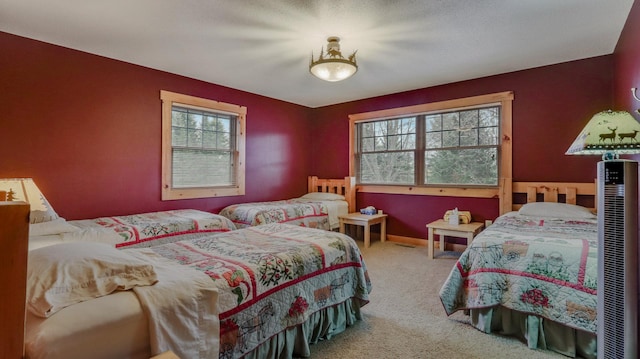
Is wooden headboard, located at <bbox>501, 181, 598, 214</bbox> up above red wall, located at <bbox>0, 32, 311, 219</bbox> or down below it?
below

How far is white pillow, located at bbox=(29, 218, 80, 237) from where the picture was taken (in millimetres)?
2316

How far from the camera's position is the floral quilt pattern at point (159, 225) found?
2815 millimetres

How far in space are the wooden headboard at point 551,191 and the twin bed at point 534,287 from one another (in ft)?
3.47

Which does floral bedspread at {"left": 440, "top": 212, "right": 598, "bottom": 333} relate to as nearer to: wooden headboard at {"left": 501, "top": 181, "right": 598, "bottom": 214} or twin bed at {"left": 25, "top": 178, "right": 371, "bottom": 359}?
twin bed at {"left": 25, "top": 178, "right": 371, "bottom": 359}

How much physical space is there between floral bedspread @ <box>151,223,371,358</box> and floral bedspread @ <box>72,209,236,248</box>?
3.36ft

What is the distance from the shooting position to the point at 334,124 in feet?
18.4

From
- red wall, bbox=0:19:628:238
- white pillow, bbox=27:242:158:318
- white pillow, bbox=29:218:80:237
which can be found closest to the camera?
white pillow, bbox=27:242:158:318

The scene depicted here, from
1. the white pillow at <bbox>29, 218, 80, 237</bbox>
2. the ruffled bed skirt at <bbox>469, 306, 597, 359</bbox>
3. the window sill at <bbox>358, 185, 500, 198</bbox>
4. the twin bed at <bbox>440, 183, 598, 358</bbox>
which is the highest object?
Answer: the window sill at <bbox>358, 185, 500, 198</bbox>

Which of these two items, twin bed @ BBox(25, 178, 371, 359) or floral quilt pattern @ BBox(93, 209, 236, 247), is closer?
twin bed @ BBox(25, 178, 371, 359)

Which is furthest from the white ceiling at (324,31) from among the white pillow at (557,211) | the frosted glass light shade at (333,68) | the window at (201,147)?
the white pillow at (557,211)

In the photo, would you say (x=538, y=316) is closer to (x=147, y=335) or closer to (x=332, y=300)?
(x=332, y=300)

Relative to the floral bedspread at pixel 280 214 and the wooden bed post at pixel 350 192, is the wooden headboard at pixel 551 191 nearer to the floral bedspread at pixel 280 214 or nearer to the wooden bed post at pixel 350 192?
the wooden bed post at pixel 350 192

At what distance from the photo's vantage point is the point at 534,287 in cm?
199

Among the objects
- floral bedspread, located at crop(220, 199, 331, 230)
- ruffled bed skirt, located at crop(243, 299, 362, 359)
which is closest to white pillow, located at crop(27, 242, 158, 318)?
ruffled bed skirt, located at crop(243, 299, 362, 359)
